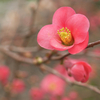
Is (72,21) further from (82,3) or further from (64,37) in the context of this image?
(82,3)

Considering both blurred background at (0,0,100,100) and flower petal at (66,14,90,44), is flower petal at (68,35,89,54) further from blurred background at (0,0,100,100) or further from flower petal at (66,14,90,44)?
blurred background at (0,0,100,100)

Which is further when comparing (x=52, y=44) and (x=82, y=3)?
(x=82, y=3)

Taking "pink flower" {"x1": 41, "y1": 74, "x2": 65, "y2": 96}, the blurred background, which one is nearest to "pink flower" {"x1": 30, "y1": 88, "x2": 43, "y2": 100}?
"pink flower" {"x1": 41, "y1": 74, "x2": 65, "y2": 96}

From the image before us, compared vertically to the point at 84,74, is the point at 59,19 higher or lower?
higher

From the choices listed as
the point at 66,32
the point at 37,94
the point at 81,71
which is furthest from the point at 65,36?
the point at 37,94

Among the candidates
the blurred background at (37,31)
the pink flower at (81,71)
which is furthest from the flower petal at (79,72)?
the blurred background at (37,31)

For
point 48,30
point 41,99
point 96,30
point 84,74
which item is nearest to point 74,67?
point 84,74

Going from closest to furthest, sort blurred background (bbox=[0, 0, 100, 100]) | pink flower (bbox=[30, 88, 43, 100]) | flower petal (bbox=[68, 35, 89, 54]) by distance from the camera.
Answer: flower petal (bbox=[68, 35, 89, 54]) → pink flower (bbox=[30, 88, 43, 100]) → blurred background (bbox=[0, 0, 100, 100])

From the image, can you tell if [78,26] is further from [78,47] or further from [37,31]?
[37,31]
